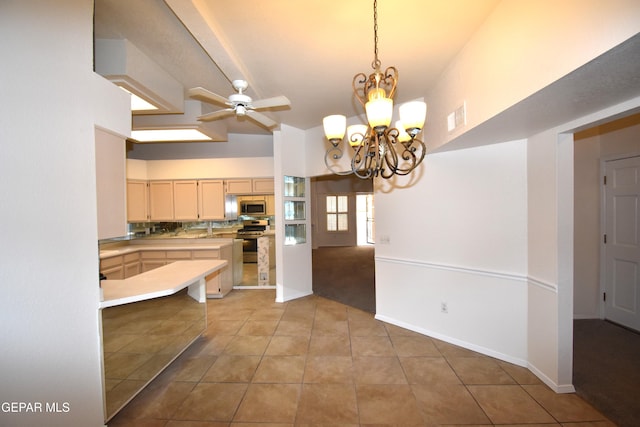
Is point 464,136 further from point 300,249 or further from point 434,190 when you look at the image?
point 300,249

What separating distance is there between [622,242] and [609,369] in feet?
5.45

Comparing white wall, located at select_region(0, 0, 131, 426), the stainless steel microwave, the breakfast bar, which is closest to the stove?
the stainless steel microwave

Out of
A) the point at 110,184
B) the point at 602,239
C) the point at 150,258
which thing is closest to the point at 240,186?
the point at 150,258

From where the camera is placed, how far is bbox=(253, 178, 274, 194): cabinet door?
4672 millimetres

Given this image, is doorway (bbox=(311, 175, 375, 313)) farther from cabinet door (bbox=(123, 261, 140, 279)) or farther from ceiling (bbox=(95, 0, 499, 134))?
ceiling (bbox=(95, 0, 499, 134))

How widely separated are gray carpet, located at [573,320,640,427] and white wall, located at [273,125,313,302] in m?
3.32

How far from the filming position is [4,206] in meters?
1.24

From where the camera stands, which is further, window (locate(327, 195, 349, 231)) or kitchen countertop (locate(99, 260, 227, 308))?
window (locate(327, 195, 349, 231))

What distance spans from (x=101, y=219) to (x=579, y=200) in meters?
5.09

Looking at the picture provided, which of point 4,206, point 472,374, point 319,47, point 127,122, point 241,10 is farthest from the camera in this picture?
point 472,374

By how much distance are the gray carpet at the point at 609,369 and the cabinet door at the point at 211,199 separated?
5013mm

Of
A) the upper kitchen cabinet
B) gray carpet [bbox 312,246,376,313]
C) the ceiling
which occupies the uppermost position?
the ceiling

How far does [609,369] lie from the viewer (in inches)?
89.4

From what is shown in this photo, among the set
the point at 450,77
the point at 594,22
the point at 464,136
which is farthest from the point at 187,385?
the point at 450,77
